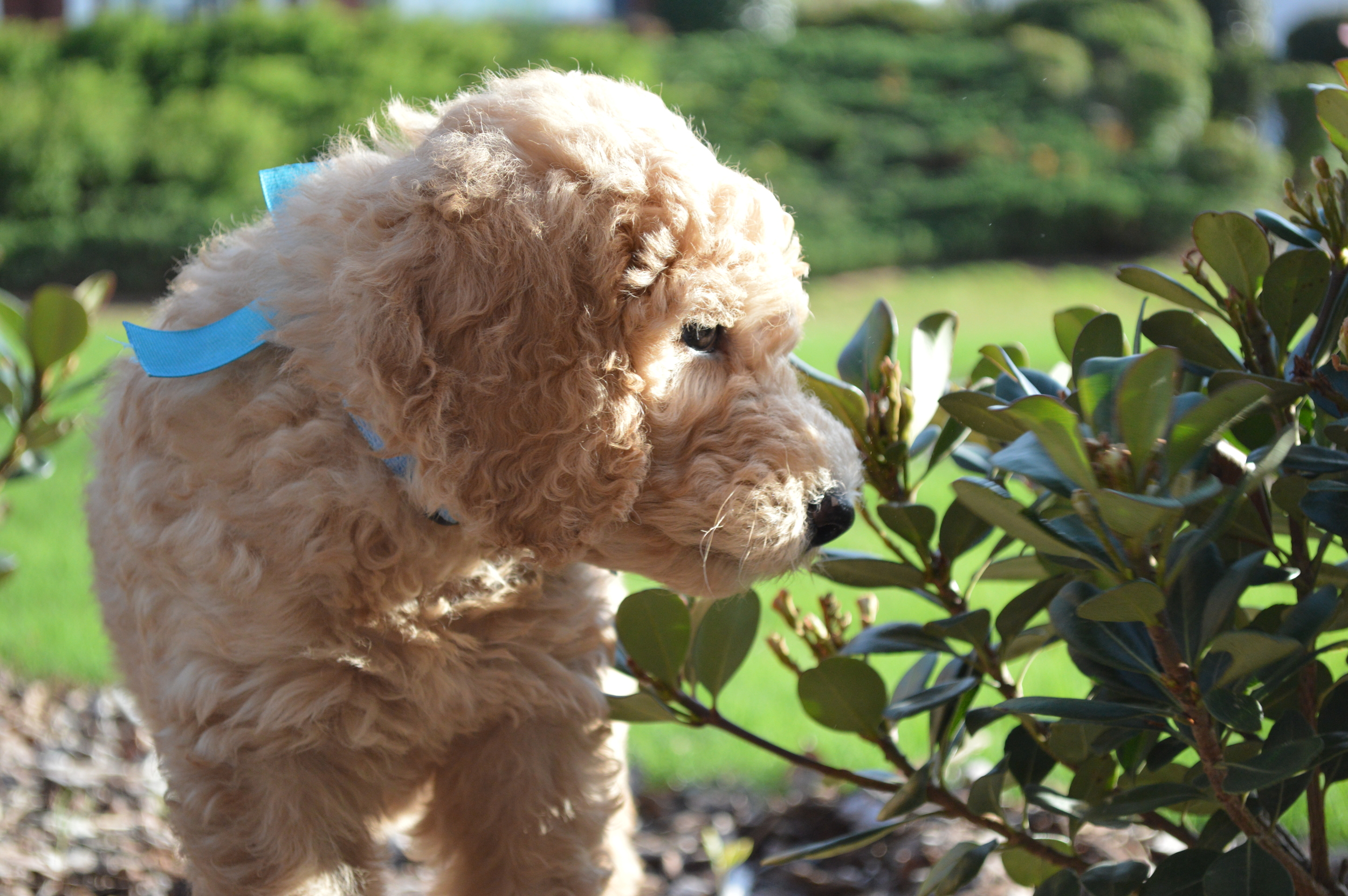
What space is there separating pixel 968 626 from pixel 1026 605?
0.10m

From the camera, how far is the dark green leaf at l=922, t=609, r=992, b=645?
6.23ft

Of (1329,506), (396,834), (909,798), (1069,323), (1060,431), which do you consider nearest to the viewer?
(1060,431)

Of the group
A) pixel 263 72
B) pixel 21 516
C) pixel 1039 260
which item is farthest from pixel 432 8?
pixel 21 516

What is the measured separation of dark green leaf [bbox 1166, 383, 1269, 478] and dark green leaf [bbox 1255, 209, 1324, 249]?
0.67 metres

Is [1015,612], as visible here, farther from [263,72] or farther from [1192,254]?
[263,72]

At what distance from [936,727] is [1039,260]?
43.8ft

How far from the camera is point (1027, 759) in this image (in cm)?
204

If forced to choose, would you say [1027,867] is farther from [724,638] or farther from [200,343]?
[200,343]

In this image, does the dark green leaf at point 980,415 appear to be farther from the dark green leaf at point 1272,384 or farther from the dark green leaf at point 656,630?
the dark green leaf at point 656,630

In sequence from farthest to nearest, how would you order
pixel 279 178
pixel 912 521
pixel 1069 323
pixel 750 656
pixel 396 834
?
pixel 750 656
pixel 396 834
pixel 279 178
pixel 1069 323
pixel 912 521

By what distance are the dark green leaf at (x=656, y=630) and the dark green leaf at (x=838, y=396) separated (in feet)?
1.46

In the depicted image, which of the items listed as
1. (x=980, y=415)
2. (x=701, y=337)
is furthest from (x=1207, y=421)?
(x=701, y=337)

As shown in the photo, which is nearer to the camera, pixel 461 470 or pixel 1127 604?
pixel 1127 604

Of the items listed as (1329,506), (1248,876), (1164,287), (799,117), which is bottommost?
(799,117)
